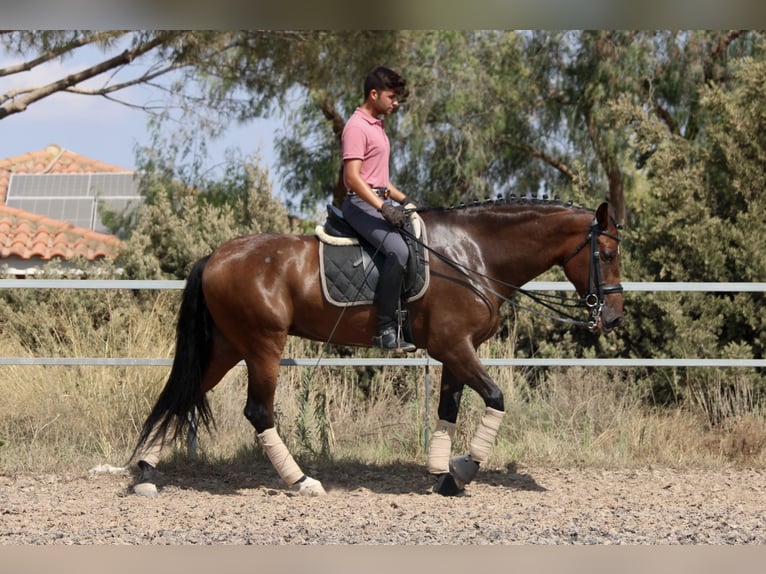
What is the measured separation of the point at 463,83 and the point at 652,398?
10.0 m

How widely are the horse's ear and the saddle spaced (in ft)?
3.94

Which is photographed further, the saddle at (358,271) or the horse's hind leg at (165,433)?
the horse's hind leg at (165,433)

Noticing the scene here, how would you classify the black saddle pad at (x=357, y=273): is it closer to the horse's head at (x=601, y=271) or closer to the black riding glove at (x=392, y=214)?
the black riding glove at (x=392, y=214)

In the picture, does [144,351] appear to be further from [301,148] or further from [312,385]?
[301,148]

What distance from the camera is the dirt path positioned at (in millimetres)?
5387

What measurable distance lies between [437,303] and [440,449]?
3.37 feet

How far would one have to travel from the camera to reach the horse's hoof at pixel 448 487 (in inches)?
265

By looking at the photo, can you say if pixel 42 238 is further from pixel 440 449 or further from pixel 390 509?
pixel 390 509

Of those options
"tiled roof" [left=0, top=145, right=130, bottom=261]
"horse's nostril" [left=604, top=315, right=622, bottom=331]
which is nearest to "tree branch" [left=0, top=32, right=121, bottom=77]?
"tiled roof" [left=0, top=145, right=130, bottom=261]

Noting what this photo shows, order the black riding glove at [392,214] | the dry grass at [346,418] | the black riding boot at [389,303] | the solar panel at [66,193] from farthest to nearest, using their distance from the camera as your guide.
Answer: the solar panel at [66,193] < the dry grass at [346,418] < the black riding boot at [389,303] < the black riding glove at [392,214]

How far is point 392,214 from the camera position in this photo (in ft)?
21.1

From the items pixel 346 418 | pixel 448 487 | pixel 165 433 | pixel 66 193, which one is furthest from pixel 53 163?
pixel 448 487

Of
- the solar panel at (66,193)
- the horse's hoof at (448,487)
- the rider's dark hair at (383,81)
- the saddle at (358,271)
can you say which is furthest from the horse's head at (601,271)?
the solar panel at (66,193)

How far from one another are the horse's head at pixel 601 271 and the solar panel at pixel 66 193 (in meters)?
18.7
